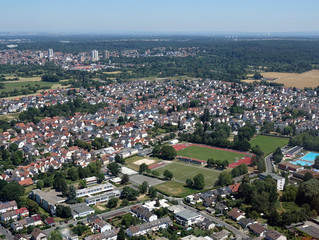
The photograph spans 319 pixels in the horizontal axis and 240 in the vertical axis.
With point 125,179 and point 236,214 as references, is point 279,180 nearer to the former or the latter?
point 236,214

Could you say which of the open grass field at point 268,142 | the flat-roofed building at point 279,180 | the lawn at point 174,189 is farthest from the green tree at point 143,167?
the open grass field at point 268,142

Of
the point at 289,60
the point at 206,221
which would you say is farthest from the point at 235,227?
the point at 289,60

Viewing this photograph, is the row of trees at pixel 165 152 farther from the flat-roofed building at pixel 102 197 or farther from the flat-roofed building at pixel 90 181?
the flat-roofed building at pixel 102 197

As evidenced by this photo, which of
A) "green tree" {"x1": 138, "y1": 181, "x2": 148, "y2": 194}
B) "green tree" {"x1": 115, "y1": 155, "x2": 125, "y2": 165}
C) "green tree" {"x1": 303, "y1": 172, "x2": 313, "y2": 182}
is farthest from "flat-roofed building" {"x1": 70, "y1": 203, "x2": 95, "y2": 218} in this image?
"green tree" {"x1": 303, "y1": 172, "x2": 313, "y2": 182}

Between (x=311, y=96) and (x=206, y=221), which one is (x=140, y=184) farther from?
(x=311, y=96)

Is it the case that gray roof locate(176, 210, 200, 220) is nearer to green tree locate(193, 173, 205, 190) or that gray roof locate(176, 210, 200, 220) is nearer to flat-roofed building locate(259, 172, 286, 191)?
green tree locate(193, 173, 205, 190)

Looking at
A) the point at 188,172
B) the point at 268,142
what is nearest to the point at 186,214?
the point at 188,172
